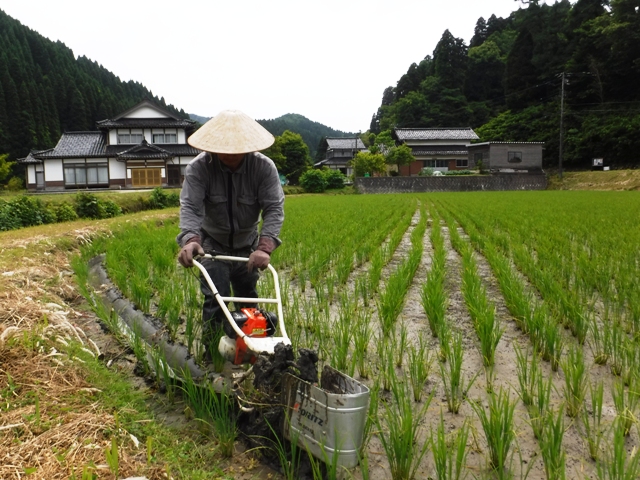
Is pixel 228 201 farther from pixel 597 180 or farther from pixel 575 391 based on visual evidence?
pixel 597 180

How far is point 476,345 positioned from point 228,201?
1.62 metres

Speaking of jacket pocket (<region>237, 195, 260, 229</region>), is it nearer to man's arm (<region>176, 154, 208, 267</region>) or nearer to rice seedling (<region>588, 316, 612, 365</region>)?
man's arm (<region>176, 154, 208, 267</region>)

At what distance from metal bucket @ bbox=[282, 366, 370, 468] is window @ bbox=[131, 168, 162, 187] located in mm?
23495

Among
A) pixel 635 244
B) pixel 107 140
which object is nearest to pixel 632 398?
pixel 635 244

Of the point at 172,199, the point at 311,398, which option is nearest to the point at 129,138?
the point at 172,199

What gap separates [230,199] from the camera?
245 centimetres

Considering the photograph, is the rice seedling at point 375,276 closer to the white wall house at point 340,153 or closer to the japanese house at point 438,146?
the japanese house at point 438,146

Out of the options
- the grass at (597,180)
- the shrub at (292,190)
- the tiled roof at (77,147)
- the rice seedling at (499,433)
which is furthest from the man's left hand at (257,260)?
the grass at (597,180)

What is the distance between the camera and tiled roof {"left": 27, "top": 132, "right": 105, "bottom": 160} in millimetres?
23125

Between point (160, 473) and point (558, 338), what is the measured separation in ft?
6.30

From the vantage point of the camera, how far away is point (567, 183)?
27578mm

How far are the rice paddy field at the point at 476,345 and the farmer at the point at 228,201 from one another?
0.35 metres

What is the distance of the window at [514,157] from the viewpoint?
31.3 m

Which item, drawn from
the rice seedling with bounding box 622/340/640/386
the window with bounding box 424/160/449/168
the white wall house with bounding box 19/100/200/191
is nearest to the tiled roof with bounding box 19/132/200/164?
the white wall house with bounding box 19/100/200/191
